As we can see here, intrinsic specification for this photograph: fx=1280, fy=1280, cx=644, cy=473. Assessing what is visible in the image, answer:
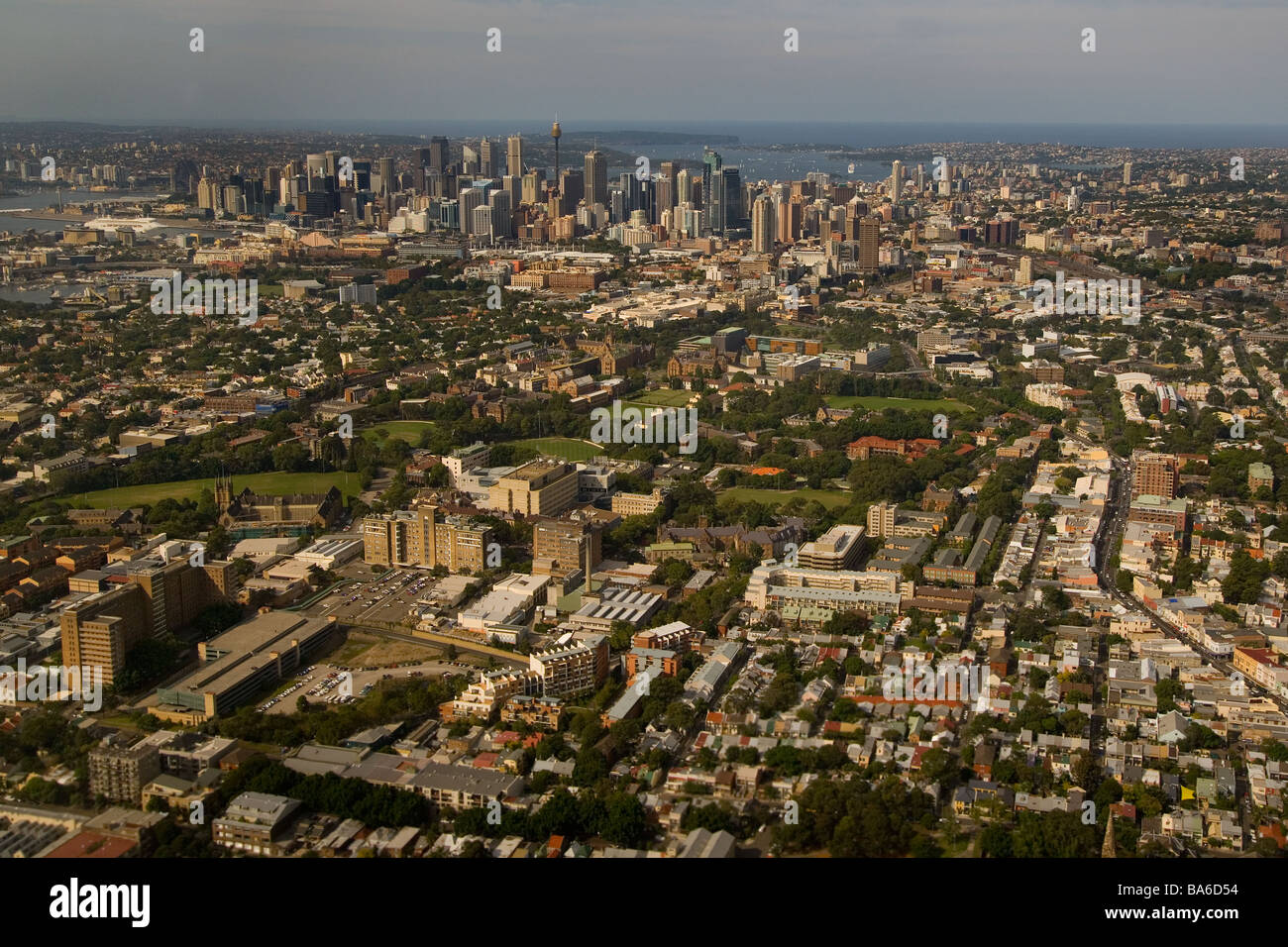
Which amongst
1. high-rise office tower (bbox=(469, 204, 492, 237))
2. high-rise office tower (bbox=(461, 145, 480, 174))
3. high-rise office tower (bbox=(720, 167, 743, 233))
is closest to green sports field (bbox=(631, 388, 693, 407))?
high-rise office tower (bbox=(469, 204, 492, 237))

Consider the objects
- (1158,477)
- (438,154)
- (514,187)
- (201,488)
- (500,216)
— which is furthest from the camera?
(438,154)

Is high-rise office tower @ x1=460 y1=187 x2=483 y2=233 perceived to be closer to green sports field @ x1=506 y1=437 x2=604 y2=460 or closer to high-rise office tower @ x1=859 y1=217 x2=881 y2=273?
high-rise office tower @ x1=859 y1=217 x2=881 y2=273

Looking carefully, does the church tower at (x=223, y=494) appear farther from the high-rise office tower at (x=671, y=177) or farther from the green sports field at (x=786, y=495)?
the high-rise office tower at (x=671, y=177)

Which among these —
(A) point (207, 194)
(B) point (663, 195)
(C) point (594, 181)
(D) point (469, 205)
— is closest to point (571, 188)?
(C) point (594, 181)

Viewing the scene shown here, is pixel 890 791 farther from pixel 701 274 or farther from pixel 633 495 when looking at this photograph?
pixel 701 274

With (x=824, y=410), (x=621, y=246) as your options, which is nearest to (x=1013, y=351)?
(x=824, y=410)

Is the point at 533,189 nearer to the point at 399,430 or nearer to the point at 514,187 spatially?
the point at 514,187
